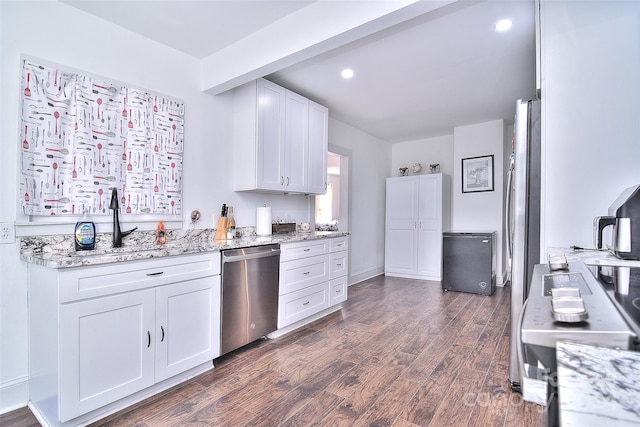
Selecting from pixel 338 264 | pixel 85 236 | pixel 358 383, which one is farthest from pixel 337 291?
pixel 85 236

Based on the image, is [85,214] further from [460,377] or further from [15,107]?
[460,377]

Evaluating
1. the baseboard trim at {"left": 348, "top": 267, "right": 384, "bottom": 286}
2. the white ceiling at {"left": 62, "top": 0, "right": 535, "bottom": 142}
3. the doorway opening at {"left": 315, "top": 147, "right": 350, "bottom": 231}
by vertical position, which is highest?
the white ceiling at {"left": 62, "top": 0, "right": 535, "bottom": 142}

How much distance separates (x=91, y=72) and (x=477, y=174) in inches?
196

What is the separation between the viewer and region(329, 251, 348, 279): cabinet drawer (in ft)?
11.7

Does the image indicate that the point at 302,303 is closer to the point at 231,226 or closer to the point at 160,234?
the point at 231,226

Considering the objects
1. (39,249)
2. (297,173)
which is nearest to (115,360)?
(39,249)

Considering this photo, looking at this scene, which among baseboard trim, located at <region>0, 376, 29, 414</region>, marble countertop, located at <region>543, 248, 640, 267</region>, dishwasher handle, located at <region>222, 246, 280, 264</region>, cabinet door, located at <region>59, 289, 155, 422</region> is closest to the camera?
marble countertop, located at <region>543, 248, 640, 267</region>

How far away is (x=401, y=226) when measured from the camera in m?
5.66

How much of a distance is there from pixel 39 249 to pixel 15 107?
880 mm

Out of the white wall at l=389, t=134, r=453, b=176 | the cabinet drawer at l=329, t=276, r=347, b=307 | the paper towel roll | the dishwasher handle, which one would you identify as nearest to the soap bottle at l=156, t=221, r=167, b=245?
the dishwasher handle

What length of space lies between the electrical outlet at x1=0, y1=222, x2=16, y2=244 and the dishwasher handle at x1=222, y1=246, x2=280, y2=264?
1238 millimetres

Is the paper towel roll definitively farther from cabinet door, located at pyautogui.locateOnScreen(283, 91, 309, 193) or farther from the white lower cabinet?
the white lower cabinet

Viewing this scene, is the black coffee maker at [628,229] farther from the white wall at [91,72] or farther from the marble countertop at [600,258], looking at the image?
the white wall at [91,72]

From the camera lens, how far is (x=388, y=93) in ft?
12.2
